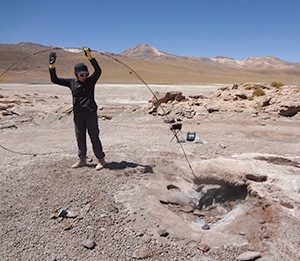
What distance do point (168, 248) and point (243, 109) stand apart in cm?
996

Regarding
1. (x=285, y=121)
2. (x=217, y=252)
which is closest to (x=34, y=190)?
(x=217, y=252)

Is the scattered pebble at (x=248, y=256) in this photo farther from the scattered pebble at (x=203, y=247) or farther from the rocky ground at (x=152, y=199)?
the scattered pebble at (x=203, y=247)

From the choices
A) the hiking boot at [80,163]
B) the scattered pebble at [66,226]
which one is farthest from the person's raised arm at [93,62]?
the scattered pebble at [66,226]

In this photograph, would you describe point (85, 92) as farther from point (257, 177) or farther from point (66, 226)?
point (257, 177)

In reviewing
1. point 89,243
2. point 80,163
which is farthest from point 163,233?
point 80,163

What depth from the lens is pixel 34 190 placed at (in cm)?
423

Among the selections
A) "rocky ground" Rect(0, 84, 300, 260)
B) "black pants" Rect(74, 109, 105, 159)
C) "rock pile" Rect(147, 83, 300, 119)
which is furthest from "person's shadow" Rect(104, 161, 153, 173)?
"rock pile" Rect(147, 83, 300, 119)

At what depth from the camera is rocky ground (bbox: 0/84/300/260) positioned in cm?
313

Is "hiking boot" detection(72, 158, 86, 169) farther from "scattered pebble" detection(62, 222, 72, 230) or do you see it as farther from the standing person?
"scattered pebble" detection(62, 222, 72, 230)

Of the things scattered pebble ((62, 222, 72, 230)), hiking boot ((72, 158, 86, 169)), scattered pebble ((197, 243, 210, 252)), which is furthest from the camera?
hiking boot ((72, 158, 86, 169))

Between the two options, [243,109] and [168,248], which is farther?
[243,109]

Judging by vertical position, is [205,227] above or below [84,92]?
below

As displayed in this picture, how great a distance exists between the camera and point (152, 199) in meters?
4.10

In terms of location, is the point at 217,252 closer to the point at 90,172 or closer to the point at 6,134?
the point at 90,172
